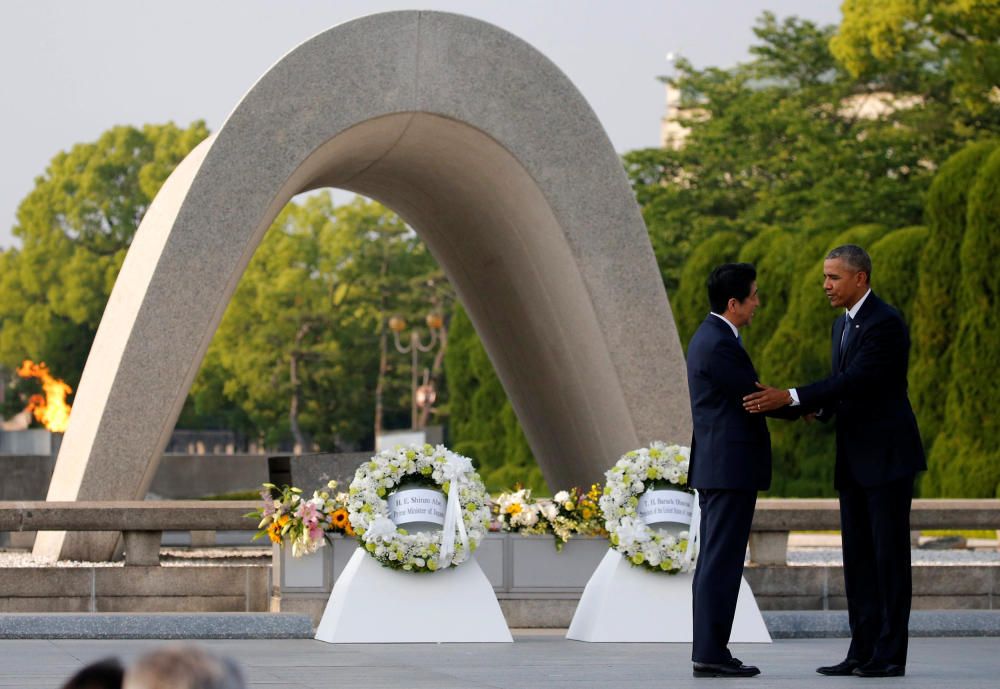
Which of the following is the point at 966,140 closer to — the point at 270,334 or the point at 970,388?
the point at 970,388

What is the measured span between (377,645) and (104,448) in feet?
12.2

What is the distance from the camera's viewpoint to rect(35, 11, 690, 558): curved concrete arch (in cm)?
1187

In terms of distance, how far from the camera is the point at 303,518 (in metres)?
10.0

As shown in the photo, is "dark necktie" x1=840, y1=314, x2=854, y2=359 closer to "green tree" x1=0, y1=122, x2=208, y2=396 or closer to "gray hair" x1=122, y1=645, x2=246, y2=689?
"gray hair" x1=122, y1=645, x2=246, y2=689

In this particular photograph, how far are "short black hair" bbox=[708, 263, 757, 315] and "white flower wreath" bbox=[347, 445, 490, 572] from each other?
7.37ft

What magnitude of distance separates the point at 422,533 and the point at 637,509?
1.28 meters

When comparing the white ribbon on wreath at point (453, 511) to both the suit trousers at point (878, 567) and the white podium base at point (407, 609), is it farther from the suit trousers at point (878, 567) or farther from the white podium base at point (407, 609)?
the suit trousers at point (878, 567)

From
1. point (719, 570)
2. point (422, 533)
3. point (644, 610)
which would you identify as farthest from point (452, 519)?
point (719, 570)

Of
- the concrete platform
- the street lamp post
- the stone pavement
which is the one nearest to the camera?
the stone pavement

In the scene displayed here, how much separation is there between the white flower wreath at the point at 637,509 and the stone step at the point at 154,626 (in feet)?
6.23

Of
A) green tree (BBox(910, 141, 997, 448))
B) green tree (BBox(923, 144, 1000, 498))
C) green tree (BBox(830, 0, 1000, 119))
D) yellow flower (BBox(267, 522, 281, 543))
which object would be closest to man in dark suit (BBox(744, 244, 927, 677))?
yellow flower (BBox(267, 522, 281, 543))

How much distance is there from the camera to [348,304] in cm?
5759

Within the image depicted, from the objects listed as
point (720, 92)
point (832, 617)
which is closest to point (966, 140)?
point (720, 92)

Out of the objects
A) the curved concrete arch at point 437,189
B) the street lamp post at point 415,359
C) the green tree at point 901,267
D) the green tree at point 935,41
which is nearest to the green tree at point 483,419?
the street lamp post at point 415,359
